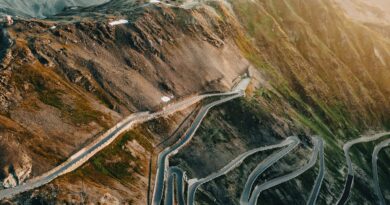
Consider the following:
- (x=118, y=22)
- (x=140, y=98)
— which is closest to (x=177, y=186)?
(x=140, y=98)

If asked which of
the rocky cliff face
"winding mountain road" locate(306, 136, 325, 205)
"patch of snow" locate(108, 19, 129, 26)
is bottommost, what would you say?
"winding mountain road" locate(306, 136, 325, 205)

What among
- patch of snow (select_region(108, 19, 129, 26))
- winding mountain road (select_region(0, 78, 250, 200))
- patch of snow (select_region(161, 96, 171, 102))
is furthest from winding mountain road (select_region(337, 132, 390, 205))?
patch of snow (select_region(108, 19, 129, 26))

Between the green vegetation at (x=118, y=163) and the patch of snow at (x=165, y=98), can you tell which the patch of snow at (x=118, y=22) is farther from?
the green vegetation at (x=118, y=163)

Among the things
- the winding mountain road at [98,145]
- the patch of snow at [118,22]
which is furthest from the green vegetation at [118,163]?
the patch of snow at [118,22]

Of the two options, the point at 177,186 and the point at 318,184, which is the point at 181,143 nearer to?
the point at 177,186

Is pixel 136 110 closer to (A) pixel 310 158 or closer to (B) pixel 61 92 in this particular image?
(B) pixel 61 92

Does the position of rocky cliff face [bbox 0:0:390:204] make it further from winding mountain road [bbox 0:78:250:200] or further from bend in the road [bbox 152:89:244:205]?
bend in the road [bbox 152:89:244:205]

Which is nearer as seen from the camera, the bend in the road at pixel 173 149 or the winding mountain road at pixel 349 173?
the bend in the road at pixel 173 149

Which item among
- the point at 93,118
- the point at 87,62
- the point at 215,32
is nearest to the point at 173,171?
the point at 93,118
